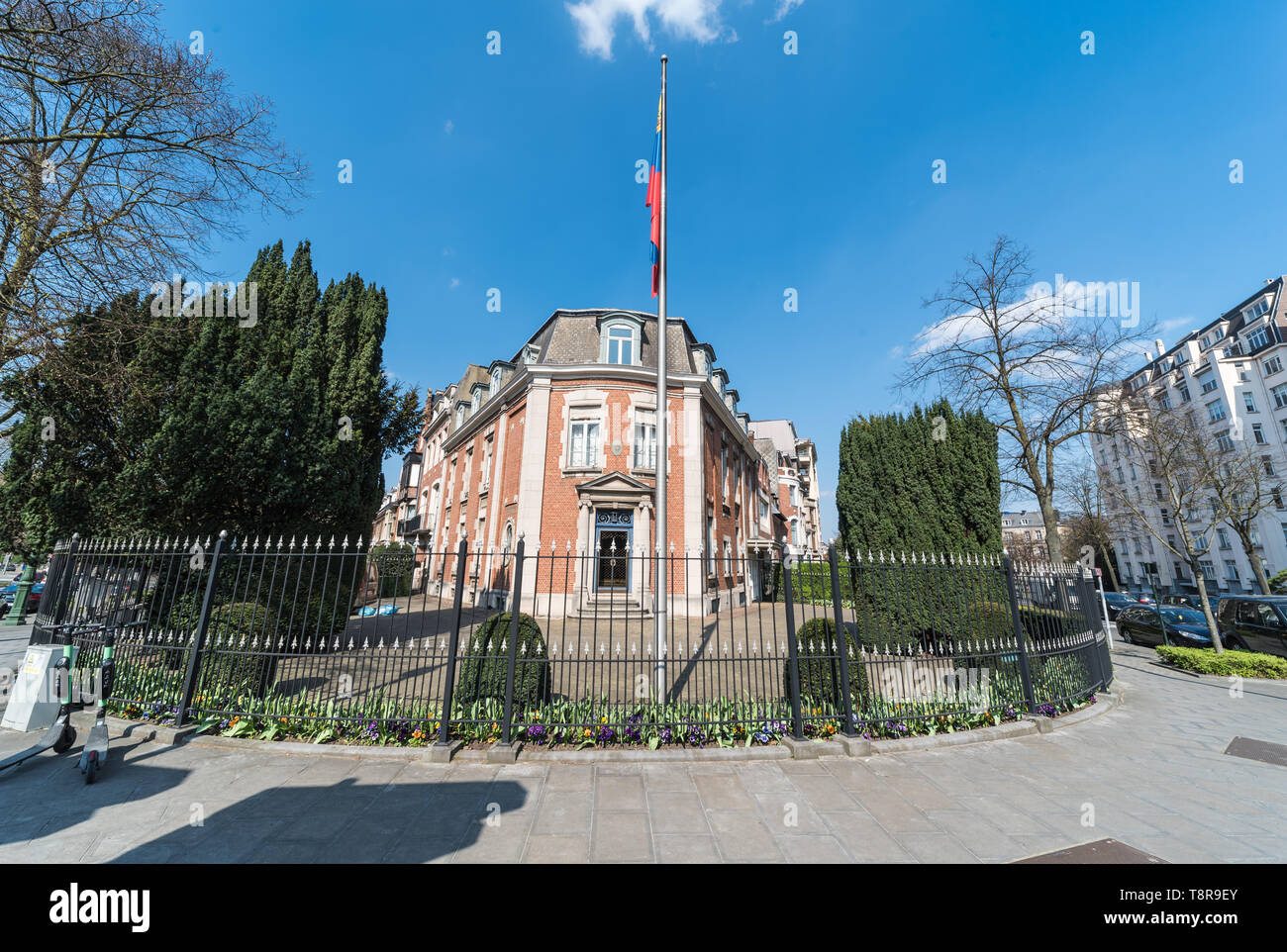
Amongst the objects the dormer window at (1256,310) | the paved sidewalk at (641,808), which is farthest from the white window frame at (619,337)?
the dormer window at (1256,310)

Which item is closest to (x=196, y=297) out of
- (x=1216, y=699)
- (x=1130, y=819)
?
(x=1130, y=819)

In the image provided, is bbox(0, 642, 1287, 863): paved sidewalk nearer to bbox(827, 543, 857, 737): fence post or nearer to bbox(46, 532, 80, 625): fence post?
bbox(827, 543, 857, 737): fence post

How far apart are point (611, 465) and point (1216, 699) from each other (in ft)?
52.2

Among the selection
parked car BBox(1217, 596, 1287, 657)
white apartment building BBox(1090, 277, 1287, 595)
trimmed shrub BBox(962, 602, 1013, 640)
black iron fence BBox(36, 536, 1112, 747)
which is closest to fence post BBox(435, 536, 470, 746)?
black iron fence BBox(36, 536, 1112, 747)

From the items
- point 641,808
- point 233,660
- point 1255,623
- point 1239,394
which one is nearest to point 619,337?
point 233,660

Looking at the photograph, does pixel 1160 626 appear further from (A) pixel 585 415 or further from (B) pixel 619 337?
(B) pixel 619 337

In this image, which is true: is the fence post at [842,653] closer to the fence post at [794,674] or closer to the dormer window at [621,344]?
the fence post at [794,674]

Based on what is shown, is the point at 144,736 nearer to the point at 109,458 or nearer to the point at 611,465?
the point at 109,458

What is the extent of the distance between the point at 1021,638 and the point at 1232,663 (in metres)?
9.73

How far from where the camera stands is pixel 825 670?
252 inches

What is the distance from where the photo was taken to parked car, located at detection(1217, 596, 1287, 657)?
1262cm

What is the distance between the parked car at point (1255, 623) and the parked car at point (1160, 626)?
1.43m

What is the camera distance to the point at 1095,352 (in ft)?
42.8

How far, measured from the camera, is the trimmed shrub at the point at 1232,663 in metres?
11.0
